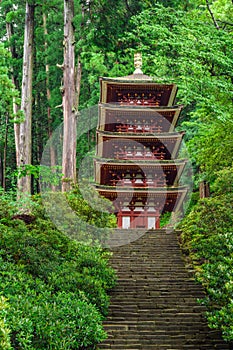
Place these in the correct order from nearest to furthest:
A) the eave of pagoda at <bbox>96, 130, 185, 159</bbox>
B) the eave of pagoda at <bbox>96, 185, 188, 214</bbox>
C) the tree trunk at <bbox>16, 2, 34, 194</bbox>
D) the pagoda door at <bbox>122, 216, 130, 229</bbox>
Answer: the tree trunk at <bbox>16, 2, 34, 194</bbox>, the eave of pagoda at <bbox>96, 185, 188, 214</bbox>, the eave of pagoda at <bbox>96, 130, 185, 159</bbox>, the pagoda door at <bbox>122, 216, 130, 229</bbox>

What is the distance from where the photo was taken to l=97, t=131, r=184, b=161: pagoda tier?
18.7 m

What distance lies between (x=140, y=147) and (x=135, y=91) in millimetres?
2486

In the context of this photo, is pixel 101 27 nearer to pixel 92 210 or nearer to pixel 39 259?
pixel 92 210

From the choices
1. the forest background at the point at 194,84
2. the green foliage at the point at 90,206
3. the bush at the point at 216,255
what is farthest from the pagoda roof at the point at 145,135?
the bush at the point at 216,255

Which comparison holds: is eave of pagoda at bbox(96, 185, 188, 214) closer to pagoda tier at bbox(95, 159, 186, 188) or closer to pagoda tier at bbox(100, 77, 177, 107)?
pagoda tier at bbox(95, 159, 186, 188)

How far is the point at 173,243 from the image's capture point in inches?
537

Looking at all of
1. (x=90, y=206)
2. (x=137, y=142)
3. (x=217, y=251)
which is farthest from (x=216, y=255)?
(x=137, y=142)

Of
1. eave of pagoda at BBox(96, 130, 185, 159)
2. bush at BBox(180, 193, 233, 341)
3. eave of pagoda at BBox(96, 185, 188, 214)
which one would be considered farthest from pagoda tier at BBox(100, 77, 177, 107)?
bush at BBox(180, 193, 233, 341)

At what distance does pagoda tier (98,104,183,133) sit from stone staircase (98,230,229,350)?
296 inches

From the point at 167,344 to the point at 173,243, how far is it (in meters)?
5.79

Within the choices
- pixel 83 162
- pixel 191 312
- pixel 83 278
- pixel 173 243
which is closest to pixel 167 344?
pixel 191 312

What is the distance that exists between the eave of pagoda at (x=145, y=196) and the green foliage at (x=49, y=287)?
22.8 feet

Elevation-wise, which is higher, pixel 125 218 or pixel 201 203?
pixel 201 203

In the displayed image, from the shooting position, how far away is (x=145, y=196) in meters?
18.5
